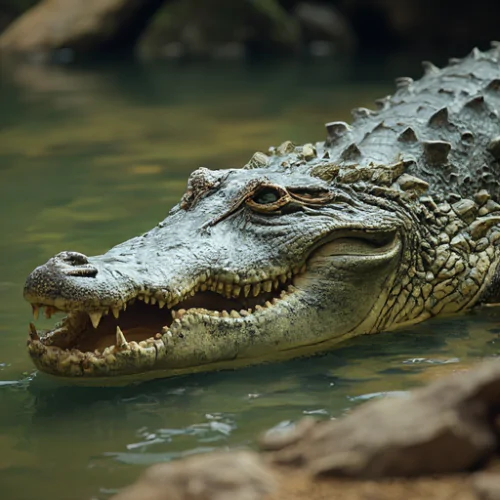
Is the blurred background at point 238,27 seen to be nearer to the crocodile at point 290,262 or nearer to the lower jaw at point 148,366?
the crocodile at point 290,262

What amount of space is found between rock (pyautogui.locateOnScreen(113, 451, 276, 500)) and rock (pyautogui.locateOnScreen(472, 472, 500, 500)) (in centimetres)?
64

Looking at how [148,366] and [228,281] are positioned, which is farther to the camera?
[228,281]

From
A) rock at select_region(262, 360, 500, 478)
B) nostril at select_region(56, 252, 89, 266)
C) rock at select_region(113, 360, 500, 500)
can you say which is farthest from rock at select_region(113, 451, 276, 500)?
nostril at select_region(56, 252, 89, 266)

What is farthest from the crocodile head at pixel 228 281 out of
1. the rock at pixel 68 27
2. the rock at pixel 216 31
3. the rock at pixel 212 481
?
the rock at pixel 216 31

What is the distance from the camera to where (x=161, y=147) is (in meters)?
11.0

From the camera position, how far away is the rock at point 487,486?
3.00 meters

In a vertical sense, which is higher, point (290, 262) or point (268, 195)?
point (268, 195)

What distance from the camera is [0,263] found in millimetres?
6992

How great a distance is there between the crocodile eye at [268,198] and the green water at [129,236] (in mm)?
831

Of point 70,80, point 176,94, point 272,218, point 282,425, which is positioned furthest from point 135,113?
point 282,425

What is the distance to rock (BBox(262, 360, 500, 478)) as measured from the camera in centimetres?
325

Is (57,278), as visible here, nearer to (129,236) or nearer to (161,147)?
(129,236)

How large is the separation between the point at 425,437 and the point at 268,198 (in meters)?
2.38

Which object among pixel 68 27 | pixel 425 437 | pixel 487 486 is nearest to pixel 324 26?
pixel 68 27
